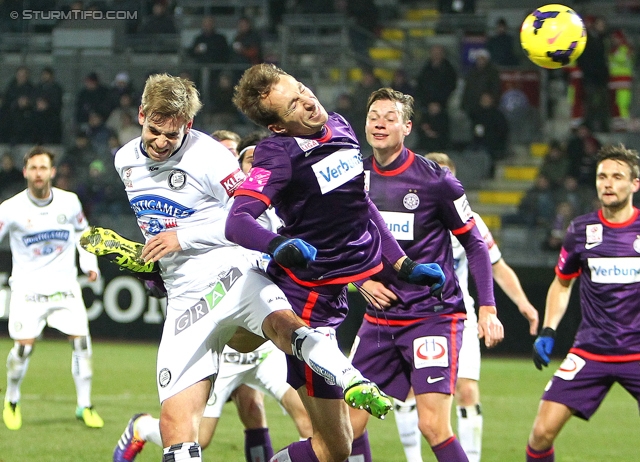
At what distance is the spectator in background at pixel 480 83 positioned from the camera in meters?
16.8

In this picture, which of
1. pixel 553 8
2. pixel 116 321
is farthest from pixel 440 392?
pixel 116 321

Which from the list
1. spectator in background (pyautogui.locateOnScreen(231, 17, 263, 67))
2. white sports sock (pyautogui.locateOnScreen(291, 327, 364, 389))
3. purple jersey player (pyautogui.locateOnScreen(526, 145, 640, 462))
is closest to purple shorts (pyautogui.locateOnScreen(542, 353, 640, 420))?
purple jersey player (pyautogui.locateOnScreen(526, 145, 640, 462))

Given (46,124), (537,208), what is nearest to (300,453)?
(537,208)

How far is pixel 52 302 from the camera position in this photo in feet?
31.9

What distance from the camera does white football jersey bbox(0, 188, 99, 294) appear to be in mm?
9781

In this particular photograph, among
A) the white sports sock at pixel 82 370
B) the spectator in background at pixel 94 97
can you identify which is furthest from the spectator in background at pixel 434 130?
the white sports sock at pixel 82 370

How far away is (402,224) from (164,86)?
1702mm

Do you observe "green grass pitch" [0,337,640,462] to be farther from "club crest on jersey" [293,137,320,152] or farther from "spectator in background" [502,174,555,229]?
"club crest on jersey" [293,137,320,152]

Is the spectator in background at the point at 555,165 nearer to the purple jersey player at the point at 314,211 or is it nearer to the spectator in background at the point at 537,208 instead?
the spectator in background at the point at 537,208

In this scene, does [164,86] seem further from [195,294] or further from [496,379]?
[496,379]

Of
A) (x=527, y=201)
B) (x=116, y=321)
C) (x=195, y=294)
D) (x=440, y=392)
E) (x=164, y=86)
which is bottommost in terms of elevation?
(x=116, y=321)

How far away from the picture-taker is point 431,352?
227 inches

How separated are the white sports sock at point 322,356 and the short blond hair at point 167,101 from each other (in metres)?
1.29

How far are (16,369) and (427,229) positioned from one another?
15.8ft
